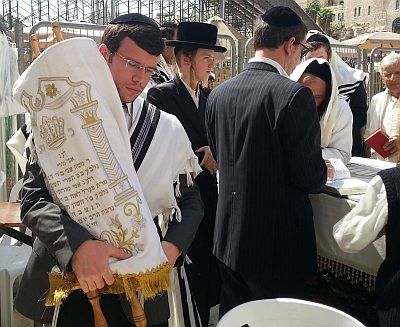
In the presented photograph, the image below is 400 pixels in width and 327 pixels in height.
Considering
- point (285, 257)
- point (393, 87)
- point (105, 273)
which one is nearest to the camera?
point (105, 273)

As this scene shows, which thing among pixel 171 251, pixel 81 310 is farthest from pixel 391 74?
pixel 81 310

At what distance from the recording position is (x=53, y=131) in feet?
4.62

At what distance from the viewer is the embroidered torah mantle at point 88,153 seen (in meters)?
1.39

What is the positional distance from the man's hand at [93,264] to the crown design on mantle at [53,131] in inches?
11.9

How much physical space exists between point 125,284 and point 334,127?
5.79 feet

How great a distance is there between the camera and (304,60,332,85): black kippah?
8.61 ft

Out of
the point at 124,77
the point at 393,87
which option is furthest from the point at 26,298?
the point at 393,87

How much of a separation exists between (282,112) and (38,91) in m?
1.00

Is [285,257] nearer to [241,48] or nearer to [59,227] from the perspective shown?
[59,227]

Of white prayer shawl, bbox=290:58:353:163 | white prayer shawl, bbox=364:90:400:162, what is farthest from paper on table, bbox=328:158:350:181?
white prayer shawl, bbox=364:90:400:162

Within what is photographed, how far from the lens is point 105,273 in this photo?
1.37 metres

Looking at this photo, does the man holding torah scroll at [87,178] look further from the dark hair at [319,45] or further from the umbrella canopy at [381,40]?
the umbrella canopy at [381,40]

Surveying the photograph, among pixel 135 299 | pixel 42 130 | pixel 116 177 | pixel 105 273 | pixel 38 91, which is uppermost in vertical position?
pixel 38 91

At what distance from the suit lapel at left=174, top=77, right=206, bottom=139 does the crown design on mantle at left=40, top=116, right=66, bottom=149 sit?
138 centimetres
